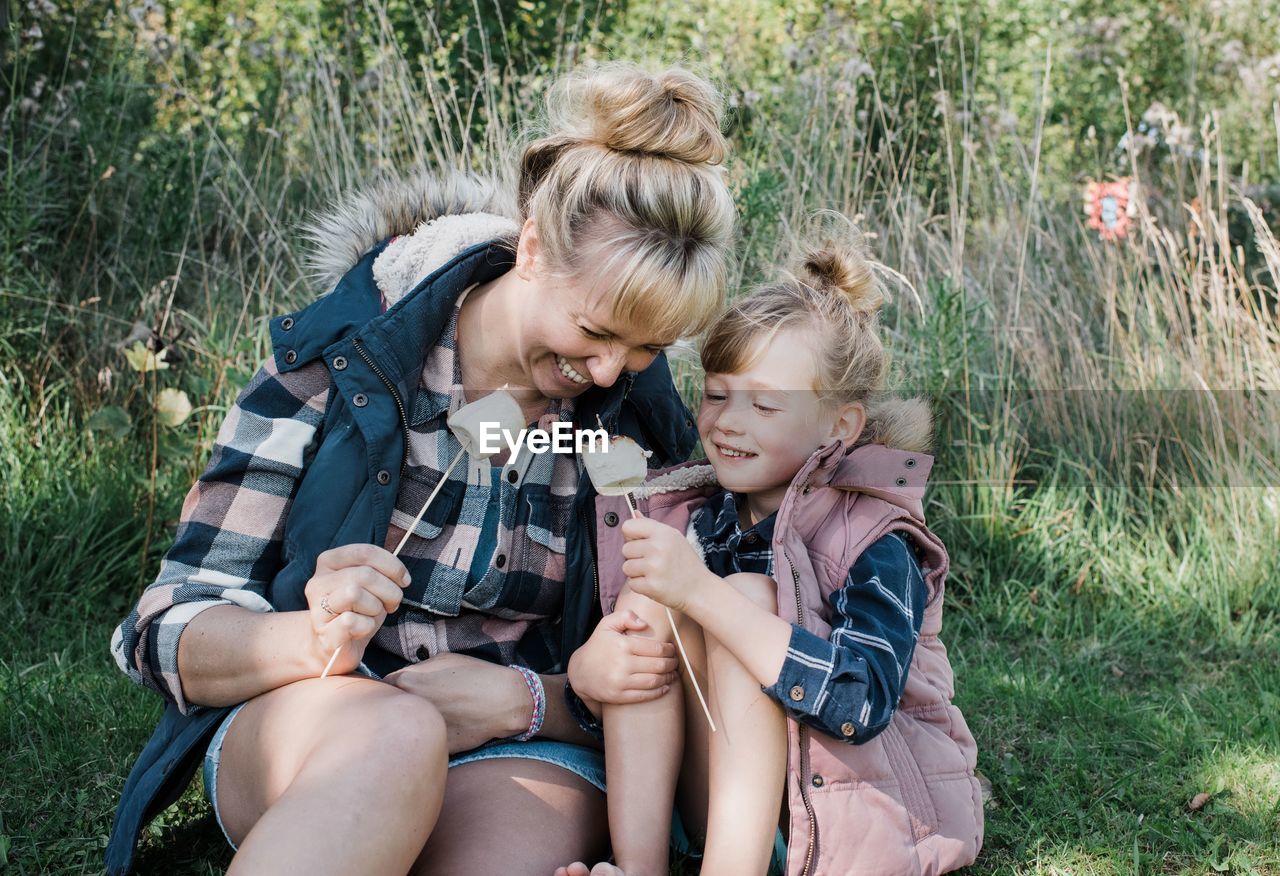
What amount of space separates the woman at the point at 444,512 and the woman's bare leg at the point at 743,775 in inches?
5.7

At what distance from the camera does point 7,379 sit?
Result: 354 cm

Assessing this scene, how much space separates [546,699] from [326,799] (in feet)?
1.82

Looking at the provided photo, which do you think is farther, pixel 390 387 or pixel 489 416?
pixel 390 387

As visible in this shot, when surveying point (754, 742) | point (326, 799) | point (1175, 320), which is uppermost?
point (326, 799)

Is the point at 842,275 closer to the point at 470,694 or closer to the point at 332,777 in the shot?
the point at 470,694

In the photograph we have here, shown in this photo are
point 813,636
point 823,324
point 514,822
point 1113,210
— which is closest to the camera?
point 813,636

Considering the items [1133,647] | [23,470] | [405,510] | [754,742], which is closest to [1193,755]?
[1133,647]

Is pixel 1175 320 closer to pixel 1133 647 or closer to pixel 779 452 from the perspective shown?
pixel 1133 647

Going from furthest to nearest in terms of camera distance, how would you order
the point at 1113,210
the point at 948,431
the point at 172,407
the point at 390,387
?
1. the point at 1113,210
2. the point at 948,431
3. the point at 172,407
4. the point at 390,387

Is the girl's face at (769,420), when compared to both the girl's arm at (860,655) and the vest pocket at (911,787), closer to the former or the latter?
the girl's arm at (860,655)

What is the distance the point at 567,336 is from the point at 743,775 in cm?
69

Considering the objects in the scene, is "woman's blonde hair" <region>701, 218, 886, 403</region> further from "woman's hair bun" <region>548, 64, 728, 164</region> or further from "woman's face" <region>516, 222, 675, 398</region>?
"woman's hair bun" <region>548, 64, 728, 164</region>

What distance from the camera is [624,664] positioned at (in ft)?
6.14

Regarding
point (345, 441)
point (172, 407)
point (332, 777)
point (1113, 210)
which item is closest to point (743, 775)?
point (332, 777)
